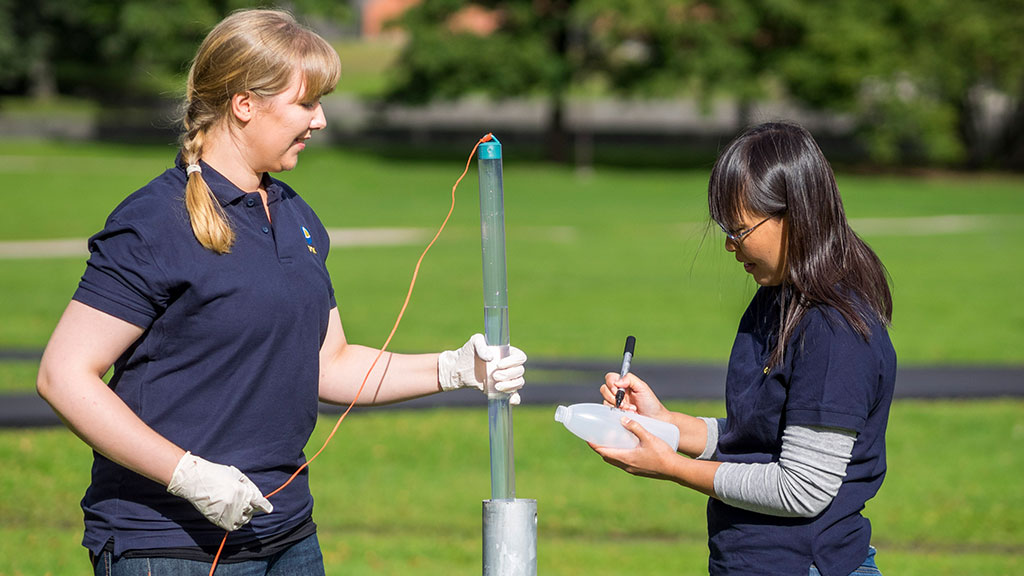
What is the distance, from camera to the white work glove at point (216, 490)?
2455 mm

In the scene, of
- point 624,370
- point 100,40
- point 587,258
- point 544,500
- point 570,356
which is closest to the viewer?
point 624,370

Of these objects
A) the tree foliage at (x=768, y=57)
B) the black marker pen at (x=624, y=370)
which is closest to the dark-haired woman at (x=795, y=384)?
the black marker pen at (x=624, y=370)

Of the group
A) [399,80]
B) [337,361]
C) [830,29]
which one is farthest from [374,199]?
[337,361]

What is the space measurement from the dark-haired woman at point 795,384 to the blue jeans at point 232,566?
786 millimetres

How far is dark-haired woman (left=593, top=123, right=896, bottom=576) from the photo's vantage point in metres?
2.49

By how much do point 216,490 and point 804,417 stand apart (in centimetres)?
127

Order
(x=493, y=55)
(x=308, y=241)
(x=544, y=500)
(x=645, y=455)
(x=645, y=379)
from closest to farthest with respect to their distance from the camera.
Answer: (x=645, y=455) < (x=308, y=241) < (x=544, y=500) < (x=645, y=379) < (x=493, y=55)

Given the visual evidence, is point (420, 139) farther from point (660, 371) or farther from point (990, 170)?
point (660, 371)

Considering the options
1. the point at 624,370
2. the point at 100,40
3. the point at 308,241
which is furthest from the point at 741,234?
the point at 100,40

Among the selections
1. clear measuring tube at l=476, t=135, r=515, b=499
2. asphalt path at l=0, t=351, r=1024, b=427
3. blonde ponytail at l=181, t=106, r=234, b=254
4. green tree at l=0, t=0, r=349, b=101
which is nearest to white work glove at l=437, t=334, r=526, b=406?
clear measuring tube at l=476, t=135, r=515, b=499

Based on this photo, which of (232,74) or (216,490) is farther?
(232,74)

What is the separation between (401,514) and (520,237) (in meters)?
16.3

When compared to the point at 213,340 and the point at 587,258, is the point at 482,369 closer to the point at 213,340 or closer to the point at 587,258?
the point at 213,340

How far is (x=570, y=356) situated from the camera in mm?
11102
